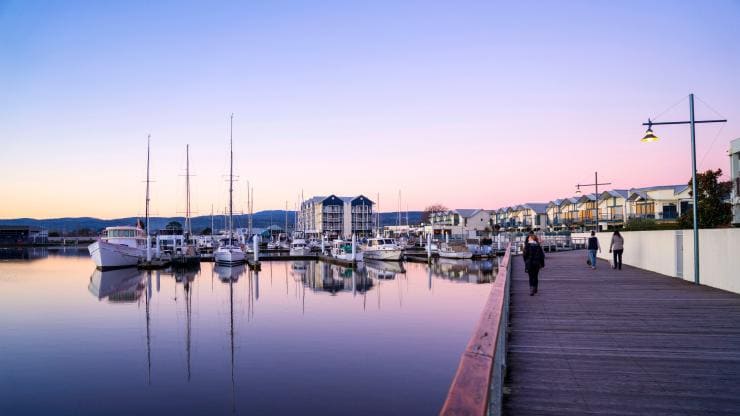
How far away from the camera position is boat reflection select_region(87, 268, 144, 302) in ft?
113

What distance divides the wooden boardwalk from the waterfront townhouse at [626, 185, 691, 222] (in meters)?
54.6

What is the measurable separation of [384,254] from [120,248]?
28.0 m

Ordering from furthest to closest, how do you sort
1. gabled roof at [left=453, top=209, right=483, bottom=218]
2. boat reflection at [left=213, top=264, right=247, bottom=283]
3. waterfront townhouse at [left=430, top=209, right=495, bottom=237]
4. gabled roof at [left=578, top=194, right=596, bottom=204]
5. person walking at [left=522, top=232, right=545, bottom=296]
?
gabled roof at [left=453, top=209, right=483, bottom=218], waterfront townhouse at [left=430, top=209, right=495, bottom=237], gabled roof at [left=578, top=194, right=596, bottom=204], boat reflection at [left=213, top=264, right=247, bottom=283], person walking at [left=522, top=232, right=545, bottom=296]

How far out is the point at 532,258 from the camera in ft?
45.3

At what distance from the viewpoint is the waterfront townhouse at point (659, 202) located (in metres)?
62.0

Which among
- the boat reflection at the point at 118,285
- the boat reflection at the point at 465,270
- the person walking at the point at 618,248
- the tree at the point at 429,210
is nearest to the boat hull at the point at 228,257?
the boat reflection at the point at 118,285

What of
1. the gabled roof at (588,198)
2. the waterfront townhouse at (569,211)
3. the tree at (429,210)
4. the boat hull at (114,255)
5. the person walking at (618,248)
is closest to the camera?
the person walking at (618,248)

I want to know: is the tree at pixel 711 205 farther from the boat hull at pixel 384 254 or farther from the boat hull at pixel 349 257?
the boat hull at pixel 349 257

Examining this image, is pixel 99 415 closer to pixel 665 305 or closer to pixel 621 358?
pixel 621 358

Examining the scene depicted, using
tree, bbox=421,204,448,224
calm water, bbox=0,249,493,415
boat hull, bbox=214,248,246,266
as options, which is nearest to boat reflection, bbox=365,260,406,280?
calm water, bbox=0,249,493,415

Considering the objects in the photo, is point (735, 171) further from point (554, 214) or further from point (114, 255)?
point (554, 214)

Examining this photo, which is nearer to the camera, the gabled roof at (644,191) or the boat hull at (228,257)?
the boat hull at (228,257)

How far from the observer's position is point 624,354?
299 inches

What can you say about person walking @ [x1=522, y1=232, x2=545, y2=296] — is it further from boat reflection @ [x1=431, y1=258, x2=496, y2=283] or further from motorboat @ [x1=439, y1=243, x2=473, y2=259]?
motorboat @ [x1=439, y1=243, x2=473, y2=259]
